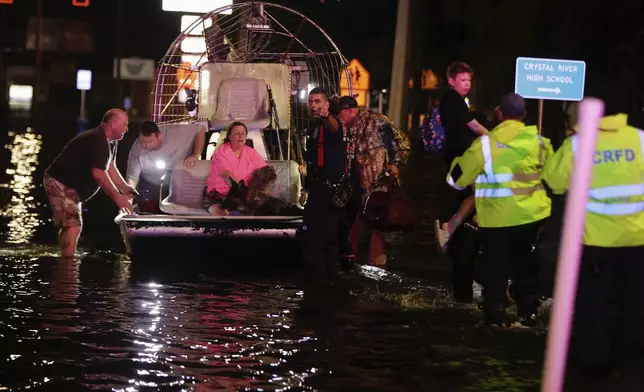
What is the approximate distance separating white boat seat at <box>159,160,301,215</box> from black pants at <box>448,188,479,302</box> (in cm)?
432

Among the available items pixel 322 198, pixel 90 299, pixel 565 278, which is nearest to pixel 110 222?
pixel 322 198

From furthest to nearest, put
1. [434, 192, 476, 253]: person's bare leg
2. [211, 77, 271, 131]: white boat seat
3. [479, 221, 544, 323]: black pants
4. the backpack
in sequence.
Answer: [211, 77, 271, 131]: white boat seat
the backpack
[434, 192, 476, 253]: person's bare leg
[479, 221, 544, 323]: black pants

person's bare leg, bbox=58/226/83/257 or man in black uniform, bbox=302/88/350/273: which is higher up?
man in black uniform, bbox=302/88/350/273

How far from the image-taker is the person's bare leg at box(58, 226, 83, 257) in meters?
13.6

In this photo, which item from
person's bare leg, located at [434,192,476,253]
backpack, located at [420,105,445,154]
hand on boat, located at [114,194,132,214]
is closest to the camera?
person's bare leg, located at [434,192,476,253]

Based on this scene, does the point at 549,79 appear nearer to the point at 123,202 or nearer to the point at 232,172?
the point at 232,172

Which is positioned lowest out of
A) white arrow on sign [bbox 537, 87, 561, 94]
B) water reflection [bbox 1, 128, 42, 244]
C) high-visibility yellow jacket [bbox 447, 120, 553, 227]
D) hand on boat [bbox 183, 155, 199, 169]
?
water reflection [bbox 1, 128, 42, 244]

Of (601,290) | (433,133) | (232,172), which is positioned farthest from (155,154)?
(601,290)

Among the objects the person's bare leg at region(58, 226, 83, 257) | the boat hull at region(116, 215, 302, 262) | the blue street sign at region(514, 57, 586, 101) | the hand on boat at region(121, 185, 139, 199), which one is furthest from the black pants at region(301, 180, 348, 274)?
the blue street sign at region(514, 57, 586, 101)

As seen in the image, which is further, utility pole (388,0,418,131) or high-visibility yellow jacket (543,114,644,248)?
utility pole (388,0,418,131)

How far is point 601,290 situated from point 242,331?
2.84 metres

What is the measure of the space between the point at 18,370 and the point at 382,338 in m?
2.64

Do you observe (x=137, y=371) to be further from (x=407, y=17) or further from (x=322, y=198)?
(x=407, y=17)

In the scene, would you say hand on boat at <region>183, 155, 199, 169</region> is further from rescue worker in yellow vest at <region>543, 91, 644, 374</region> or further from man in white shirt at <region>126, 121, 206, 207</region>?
rescue worker in yellow vest at <region>543, 91, 644, 374</region>
